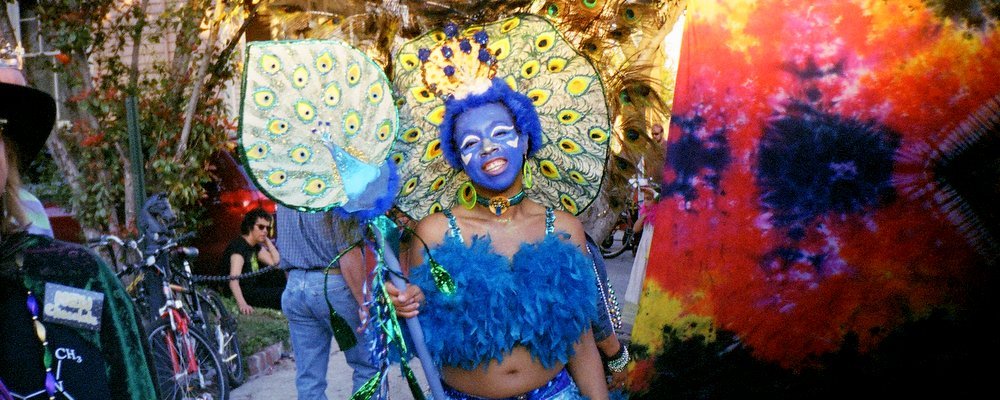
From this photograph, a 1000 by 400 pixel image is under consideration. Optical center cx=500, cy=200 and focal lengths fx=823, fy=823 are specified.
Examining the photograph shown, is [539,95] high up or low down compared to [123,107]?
down

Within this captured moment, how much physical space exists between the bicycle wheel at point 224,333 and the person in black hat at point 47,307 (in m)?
4.35

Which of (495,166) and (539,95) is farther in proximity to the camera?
(539,95)

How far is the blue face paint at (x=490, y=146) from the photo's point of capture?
8.95 feet

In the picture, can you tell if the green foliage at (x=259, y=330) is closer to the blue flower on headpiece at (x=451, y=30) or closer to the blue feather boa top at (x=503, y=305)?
the blue feather boa top at (x=503, y=305)

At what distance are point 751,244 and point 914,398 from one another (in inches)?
31.0

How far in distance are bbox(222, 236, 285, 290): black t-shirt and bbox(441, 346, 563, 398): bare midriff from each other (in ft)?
14.5

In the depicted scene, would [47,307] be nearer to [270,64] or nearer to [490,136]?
[270,64]

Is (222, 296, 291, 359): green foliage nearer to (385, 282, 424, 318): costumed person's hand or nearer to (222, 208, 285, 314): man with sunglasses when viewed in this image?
(222, 208, 285, 314): man with sunglasses

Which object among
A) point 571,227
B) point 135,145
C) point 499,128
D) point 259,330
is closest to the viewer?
point 499,128

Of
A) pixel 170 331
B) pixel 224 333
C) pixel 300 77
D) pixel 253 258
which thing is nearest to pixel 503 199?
Answer: pixel 300 77

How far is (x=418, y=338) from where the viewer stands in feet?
8.38

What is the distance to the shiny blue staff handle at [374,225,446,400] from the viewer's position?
252 cm

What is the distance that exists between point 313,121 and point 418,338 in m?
0.74

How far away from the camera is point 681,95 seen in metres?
3.25
